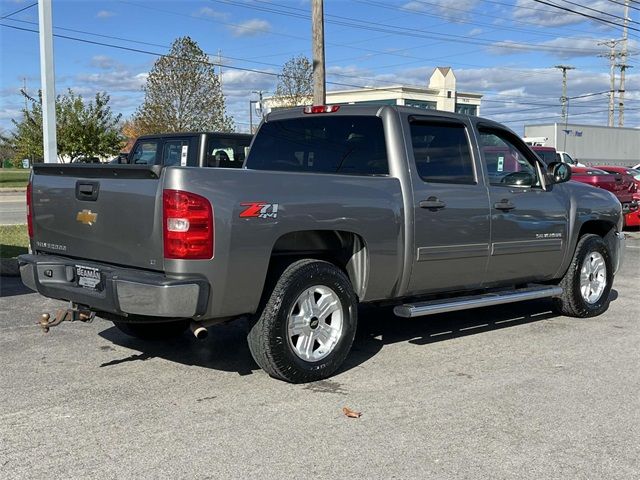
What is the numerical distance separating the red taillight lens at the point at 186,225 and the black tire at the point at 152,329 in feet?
5.91

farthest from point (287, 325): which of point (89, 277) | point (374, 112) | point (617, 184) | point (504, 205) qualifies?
point (617, 184)

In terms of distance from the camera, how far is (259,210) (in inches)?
184

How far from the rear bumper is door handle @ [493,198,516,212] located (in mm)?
2926

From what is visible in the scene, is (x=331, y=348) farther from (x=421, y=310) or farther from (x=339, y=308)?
(x=421, y=310)

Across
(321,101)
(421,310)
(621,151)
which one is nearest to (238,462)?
(421,310)

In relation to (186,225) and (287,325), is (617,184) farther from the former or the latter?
(186,225)

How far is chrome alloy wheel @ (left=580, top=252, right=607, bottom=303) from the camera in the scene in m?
7.52

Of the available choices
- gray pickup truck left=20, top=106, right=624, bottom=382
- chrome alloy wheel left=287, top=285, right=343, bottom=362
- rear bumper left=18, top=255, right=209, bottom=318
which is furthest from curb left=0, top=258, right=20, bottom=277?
chrome alloy wheel left=287, top=285, right=343, bottom=362

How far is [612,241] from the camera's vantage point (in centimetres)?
788

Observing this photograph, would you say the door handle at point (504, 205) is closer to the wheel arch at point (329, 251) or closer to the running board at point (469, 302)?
the running board at point (469, 302)

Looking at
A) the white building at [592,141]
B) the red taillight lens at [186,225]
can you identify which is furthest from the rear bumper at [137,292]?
the white building at [592,141]

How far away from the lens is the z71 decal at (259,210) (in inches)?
181

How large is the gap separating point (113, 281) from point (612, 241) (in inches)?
218

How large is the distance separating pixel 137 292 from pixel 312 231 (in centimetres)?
133
